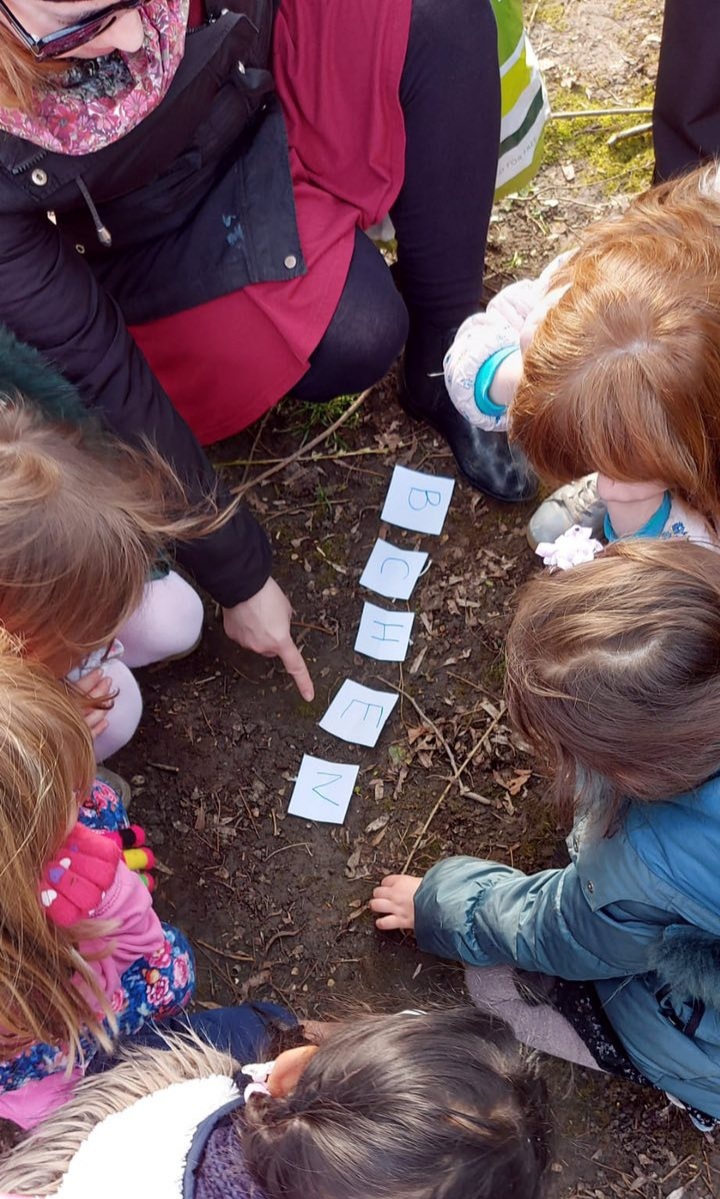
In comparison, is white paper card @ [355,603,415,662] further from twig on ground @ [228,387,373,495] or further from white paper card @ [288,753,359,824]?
twig on ground @ [228,387,373,495]

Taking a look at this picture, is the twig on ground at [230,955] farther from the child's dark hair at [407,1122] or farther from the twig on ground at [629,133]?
the twig on ground at [629,133]

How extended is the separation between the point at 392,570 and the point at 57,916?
1.12m

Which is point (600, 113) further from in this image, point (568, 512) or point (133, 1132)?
point (133, 1132)

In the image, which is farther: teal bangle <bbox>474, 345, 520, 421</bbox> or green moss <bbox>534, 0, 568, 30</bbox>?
green moss <bbox>534, 0, 568, 30</bbox>

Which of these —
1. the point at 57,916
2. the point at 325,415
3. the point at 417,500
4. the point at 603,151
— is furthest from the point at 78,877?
the point at 603,151

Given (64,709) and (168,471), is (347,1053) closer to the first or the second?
(64,709)

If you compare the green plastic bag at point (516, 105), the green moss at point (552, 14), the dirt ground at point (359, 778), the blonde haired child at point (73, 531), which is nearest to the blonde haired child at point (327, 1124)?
the blonde haired child at point (73, 531)

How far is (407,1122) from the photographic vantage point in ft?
2.99

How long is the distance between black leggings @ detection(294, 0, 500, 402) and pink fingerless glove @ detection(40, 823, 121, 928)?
3.42 feet

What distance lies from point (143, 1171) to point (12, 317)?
1213mm

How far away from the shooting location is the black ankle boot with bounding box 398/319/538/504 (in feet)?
6.99

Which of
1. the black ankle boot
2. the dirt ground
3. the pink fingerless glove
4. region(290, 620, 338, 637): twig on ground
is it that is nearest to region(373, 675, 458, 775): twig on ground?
the dirt ground

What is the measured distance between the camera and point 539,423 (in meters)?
1.44

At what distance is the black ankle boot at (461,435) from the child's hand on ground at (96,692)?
94cm
